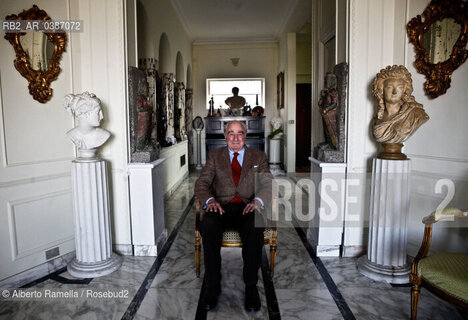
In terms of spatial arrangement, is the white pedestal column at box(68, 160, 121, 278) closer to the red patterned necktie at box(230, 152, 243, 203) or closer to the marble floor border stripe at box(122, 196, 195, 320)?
the marble floor border stripe at box(122, 196, 195, 320)

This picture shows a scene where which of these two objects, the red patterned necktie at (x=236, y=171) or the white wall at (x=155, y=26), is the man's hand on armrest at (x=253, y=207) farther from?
the white wall at (x=155, y=26)

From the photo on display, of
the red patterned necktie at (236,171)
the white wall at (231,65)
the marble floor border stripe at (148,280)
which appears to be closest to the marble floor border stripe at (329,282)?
the red patterned necktie at (236,171)

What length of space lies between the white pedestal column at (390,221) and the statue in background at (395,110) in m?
0.13

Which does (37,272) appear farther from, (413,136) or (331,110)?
(413,136)

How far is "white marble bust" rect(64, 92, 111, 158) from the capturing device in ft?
8.64

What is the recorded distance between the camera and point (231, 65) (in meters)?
9.48

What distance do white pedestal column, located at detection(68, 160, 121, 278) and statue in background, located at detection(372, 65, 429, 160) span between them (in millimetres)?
2432

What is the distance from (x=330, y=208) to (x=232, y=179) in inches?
43.3

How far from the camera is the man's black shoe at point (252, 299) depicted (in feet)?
7.39

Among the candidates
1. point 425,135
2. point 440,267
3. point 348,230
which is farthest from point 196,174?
point 440,267

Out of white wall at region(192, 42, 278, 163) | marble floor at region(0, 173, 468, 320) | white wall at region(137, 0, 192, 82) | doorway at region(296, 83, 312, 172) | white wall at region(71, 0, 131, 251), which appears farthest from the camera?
doorway at region(296, 83, 312, 172)

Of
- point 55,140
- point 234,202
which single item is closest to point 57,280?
point 55,140

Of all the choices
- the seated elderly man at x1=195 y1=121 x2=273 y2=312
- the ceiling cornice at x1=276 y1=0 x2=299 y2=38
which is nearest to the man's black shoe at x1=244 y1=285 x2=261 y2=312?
the seated elderly man at x1=195 y1=121 x2=273 y2=312

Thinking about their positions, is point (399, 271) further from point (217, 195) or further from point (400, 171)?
point (217, 195)
